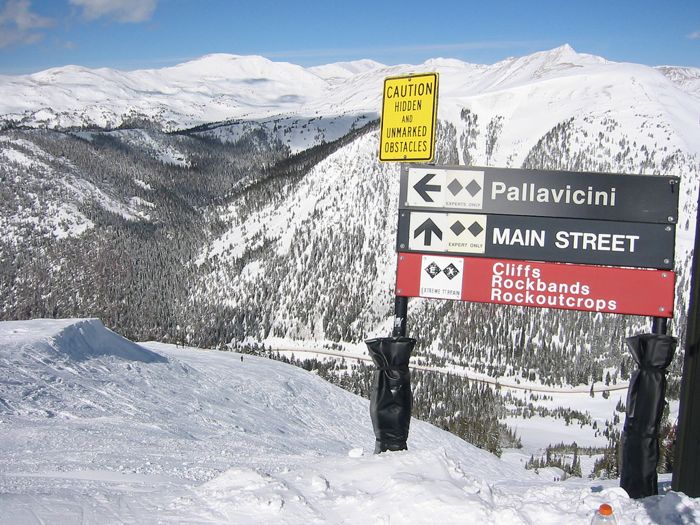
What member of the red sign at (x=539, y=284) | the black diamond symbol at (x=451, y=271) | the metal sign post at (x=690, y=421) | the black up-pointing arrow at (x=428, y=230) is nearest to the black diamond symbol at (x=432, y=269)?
the red sign at (x=539, y=284)

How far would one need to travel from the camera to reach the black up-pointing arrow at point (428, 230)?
9.25 metres

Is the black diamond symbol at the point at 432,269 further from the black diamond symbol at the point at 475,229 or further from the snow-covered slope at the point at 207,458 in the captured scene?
the snow-covered slope at the point at 207,458

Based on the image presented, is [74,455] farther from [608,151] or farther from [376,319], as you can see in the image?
[608,151]

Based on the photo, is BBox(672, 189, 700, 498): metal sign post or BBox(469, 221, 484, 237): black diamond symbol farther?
BBox(469, 221, 484, 237): black diamond symbol

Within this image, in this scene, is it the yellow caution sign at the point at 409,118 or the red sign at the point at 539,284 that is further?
the yellow caution sign at the point at 409,118

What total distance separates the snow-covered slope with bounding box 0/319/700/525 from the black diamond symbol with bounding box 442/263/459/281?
8.41ft

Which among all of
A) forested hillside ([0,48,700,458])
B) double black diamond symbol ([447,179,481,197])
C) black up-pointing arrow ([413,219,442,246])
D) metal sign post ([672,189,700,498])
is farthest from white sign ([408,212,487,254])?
forested hillside ([0,48,700,458])

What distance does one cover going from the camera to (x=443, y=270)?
920cm

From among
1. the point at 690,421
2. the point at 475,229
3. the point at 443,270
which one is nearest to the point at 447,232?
the point at 475,229

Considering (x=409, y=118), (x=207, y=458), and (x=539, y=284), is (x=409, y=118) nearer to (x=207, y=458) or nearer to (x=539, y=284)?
(x=539, y=284)

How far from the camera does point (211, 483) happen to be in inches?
283

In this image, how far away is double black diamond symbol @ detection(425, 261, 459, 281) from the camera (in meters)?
9.16

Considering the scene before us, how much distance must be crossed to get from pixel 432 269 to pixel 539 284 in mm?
1501

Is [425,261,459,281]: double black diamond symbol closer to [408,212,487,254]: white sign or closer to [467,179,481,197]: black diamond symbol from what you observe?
[408,212,487,254]: white sign
